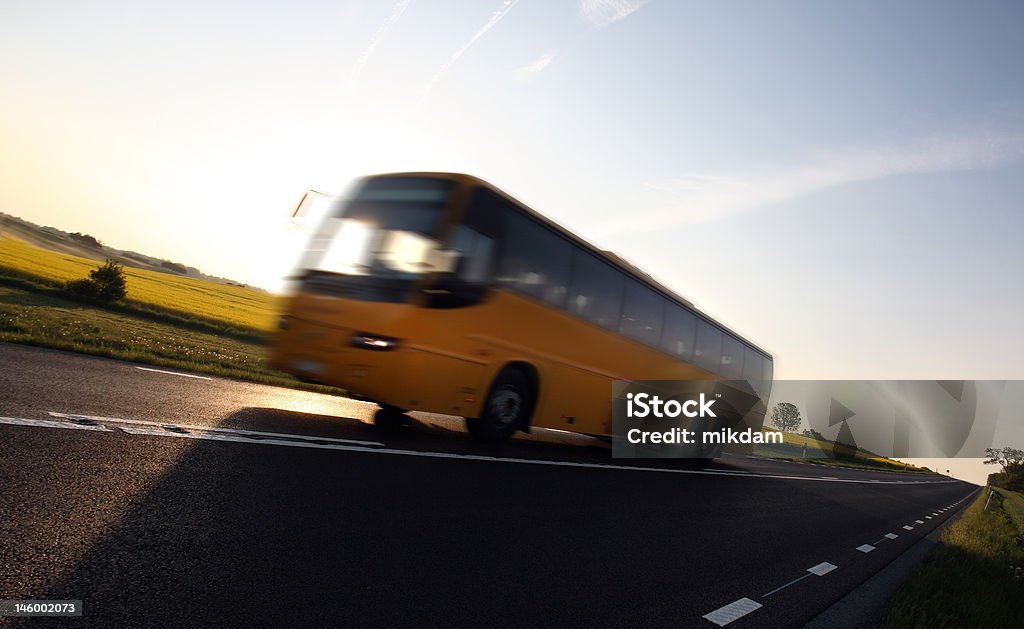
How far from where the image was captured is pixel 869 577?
659 centimetres

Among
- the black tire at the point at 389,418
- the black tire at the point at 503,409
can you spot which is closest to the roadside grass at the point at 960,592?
the black tire at the point at 503,409

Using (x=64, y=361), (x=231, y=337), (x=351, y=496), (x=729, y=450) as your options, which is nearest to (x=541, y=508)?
(x=351, y=496)

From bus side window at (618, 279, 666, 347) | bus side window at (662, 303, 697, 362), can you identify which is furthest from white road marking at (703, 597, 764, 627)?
bus side window at (662, 303, 697, 362)

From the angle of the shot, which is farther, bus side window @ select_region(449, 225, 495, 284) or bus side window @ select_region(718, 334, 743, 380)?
bus side window @ select_region(718, 334, 743, 380)

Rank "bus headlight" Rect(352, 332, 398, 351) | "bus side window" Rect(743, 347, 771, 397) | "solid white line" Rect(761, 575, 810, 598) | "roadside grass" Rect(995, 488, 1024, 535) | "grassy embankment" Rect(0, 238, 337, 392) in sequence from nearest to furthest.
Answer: "solid white line" Rect(761, 575, 810, 598)
"bus headlight" Rect(352, 332, 398, 351)
"grassy embankment" Rect(0, 238, 337, 392)
"bus side window" Rect(743, 347, 771, 397)
"roadside grass" Rect(995, 488, 1024, 535)

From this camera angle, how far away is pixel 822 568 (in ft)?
21.0

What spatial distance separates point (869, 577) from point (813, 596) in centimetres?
188

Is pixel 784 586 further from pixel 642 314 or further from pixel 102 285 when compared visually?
pixel 102 285

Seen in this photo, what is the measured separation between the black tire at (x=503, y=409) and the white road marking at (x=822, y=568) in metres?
4.10

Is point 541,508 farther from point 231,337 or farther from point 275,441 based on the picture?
point 231,337

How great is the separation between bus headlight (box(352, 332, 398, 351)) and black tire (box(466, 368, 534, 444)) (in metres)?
1.71

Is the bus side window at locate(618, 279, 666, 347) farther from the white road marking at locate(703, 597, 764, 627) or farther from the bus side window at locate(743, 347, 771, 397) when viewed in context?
the white road marking at locate(703, 597, 764, 627)

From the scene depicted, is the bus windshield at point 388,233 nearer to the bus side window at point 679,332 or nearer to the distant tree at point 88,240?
the bus side window at point 679,332

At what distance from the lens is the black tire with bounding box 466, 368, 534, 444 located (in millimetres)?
8586
